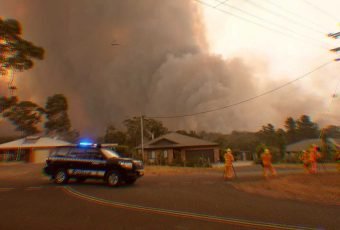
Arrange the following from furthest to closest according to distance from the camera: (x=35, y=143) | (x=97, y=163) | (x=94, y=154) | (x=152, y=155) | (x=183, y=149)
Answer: (x=152, y=155)
(x=35, y=143)
(x=183, y=149)
(x=94, y=154)
(x=97, y=163)

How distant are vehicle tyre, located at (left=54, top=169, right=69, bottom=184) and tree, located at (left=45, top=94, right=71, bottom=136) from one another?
203 ft

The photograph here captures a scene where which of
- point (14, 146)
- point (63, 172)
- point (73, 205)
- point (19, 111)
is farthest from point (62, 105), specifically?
point (73, 205)

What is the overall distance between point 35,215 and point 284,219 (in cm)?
683

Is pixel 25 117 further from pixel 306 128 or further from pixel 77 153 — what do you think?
pixel 306 128

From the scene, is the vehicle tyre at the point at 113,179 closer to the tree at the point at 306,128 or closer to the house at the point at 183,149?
the house at the point at 183,149

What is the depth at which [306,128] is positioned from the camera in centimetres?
11025

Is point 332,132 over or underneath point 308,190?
over

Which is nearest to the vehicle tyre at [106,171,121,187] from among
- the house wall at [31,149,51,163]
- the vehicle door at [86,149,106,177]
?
the vehicle door at [86,149,106,177]

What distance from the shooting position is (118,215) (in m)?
7.02

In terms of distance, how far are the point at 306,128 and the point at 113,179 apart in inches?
4561

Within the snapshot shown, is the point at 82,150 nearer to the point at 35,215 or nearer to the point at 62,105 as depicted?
the point at 35,215

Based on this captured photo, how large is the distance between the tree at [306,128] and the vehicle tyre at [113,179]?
113897mm

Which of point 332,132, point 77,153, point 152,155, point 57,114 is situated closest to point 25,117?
point 57,114

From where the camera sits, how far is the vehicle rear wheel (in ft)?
41.2
